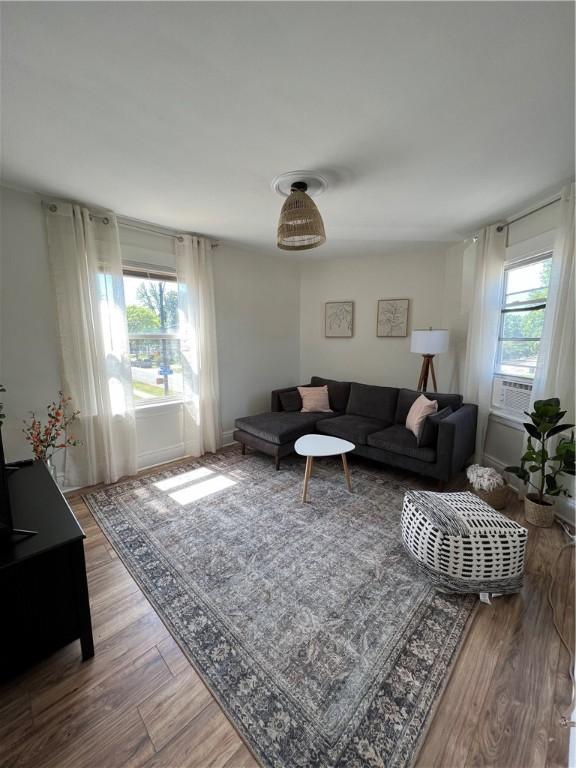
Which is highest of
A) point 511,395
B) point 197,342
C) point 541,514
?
point 197,342

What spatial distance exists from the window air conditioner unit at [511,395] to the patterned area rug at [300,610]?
1.41 metres

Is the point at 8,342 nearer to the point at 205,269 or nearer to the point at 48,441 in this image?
the point at 48,441

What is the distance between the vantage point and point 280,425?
3.48m

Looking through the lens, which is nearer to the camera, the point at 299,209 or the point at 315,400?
the point at 299,209

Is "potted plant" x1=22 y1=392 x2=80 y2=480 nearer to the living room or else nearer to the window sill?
the living room

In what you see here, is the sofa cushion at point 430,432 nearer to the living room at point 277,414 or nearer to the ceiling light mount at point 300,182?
the living room at point 277,414

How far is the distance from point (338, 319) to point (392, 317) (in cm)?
81

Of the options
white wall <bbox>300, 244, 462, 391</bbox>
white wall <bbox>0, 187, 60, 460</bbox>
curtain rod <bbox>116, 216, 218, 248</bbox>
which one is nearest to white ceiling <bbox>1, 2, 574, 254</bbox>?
white wall <bbox>0, 187, 60, 460</bbox>

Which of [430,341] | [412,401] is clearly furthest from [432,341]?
[412,401]

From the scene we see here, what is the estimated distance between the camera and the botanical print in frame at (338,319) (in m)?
4.54

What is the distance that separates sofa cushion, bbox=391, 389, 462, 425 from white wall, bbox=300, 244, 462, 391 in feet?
1.64

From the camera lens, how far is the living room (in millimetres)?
1148

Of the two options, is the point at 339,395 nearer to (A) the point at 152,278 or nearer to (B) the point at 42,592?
(A) the point at 152,278

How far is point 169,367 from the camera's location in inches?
142
